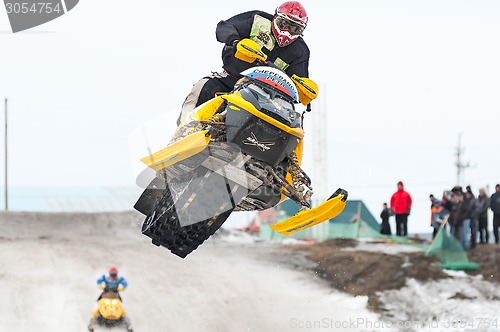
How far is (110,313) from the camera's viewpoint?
1978 centimetres

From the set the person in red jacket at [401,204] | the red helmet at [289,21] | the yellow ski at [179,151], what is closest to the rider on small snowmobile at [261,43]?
the red helmet at [289,21]

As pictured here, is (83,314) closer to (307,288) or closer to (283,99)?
(307,288)

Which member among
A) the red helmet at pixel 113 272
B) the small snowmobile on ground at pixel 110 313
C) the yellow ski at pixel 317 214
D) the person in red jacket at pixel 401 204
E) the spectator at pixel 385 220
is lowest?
the small snowmobile on ground at pixel 110 313

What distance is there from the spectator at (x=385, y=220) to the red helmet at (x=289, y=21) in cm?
1400

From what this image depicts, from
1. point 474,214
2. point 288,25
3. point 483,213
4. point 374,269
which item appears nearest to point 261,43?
point 288,25

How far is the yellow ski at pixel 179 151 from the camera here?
786cm

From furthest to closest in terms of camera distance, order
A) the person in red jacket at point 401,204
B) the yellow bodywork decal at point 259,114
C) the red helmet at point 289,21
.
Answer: the person in red jacket at point 401,204 → the red helmet at point 289,21 → the yellow bodywork decal at point 259,114

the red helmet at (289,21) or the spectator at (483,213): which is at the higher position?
the red helmet at (289,21)

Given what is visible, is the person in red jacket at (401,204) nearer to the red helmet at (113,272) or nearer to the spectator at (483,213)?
the spectator at (483,213)

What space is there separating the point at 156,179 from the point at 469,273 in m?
15.6

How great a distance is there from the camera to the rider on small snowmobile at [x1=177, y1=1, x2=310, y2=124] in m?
8.45

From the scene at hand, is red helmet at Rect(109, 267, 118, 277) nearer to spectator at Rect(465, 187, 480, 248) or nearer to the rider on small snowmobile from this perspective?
spectator at Rect(465, 187, 480, 248)

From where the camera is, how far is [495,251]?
21812 millimetres

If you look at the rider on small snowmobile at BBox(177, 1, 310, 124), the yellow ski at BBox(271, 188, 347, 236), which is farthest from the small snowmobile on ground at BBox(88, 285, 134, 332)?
the yellow ski at BBox(271, 188, 347, 236)
